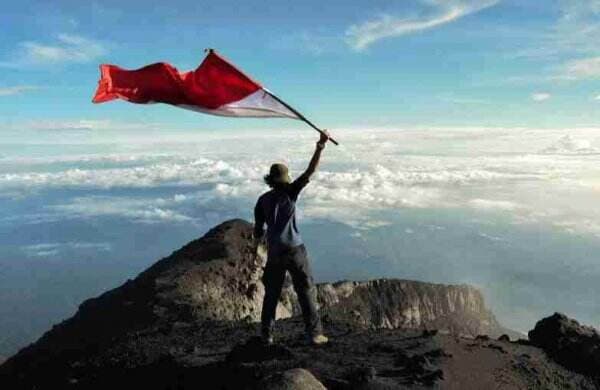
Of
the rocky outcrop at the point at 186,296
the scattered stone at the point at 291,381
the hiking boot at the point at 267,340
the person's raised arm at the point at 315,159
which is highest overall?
the person's raised arm at the point at 315,159

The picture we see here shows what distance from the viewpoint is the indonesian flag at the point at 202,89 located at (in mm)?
16500

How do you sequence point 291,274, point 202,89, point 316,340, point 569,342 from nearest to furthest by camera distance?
point 291,274 → point 202,89 → point 316,340 → point 569,342

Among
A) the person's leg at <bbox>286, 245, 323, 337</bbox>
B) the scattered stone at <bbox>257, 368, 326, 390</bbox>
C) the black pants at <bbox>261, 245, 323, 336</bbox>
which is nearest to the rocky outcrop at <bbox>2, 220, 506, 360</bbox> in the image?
the black pants at <bbox>261, 245, 323, 336</bbox>

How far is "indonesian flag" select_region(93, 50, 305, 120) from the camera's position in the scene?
16.5 m

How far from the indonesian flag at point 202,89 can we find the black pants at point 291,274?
3007 millimetres

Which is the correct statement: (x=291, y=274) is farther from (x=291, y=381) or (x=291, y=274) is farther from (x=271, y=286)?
(x=291, y=381)

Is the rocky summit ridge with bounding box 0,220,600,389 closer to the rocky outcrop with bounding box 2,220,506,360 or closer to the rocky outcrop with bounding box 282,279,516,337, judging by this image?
the rocky outcrop with bounding box 2,220,506,360

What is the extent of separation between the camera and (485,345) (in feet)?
60.4

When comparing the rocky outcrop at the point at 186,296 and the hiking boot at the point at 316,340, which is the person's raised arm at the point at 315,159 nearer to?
the hiking boot at the point at 316,340

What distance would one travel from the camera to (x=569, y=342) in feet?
65.0

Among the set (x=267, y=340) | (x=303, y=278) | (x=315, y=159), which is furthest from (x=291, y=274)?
(x=315, y=159)

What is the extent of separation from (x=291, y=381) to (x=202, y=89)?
6.66 m

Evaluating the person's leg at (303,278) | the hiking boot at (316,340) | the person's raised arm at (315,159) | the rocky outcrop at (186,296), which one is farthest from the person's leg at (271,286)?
the rocky outcrop at (186,296)

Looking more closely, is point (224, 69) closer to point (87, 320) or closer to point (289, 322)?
point (289, 322)
